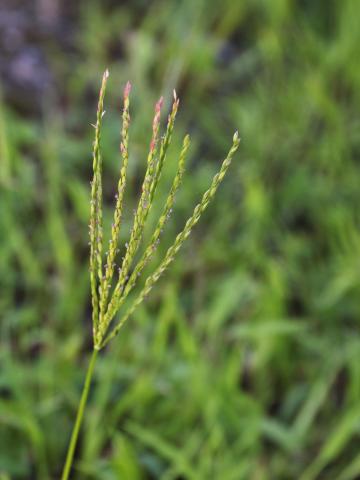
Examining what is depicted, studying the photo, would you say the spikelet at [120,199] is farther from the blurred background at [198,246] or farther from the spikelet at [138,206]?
the blurred background at [198,246]

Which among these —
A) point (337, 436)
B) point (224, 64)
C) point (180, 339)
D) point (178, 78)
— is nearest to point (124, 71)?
point (178, 78)

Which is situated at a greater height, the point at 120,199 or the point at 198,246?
the point at 120,199

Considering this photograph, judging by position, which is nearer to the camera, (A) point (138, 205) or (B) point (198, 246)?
(A) point (138, 205)

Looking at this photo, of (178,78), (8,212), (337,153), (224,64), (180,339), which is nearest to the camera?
(180,339)

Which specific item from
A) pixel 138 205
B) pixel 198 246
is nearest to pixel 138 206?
pixel 138 205

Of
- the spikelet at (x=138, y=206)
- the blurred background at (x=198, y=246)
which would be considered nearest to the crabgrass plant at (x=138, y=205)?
the spikelet at (x=138, y=206)

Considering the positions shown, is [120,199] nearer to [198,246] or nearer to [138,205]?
[138,205]

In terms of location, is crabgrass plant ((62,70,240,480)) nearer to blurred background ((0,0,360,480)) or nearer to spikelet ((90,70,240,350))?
spikelet ((90,70,240,350))

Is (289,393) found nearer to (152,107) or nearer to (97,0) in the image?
(152,107)
